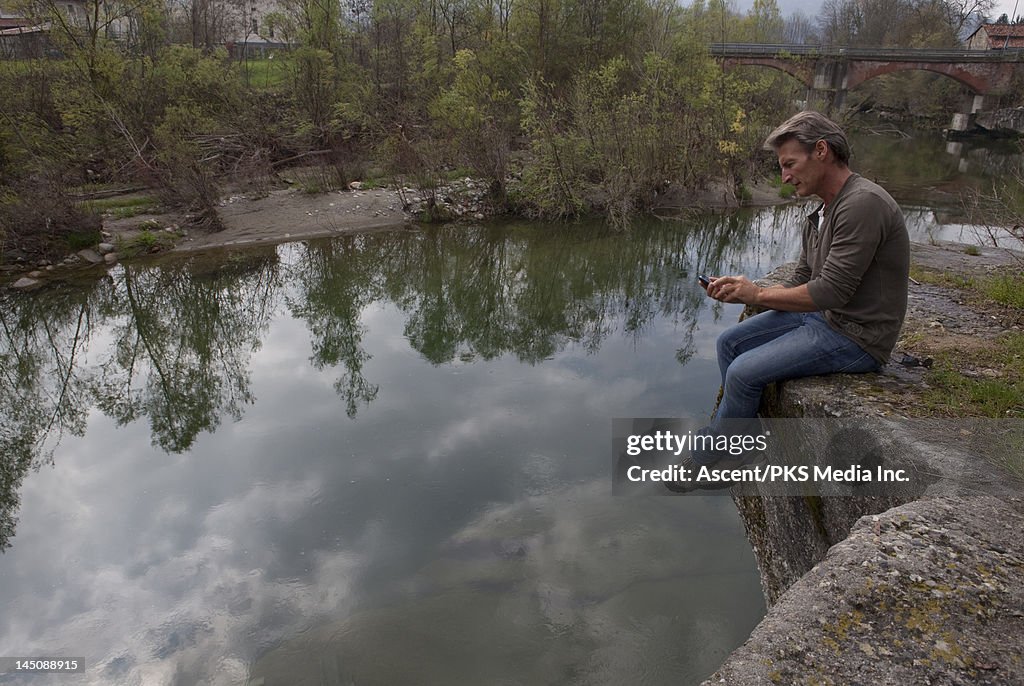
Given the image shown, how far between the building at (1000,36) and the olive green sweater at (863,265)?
→ 160ft

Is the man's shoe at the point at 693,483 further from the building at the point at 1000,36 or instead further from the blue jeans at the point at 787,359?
the building at the point at 1000,36

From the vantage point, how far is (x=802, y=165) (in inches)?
131

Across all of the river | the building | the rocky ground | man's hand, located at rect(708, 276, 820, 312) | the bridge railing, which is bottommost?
the river

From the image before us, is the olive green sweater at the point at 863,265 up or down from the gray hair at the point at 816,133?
down

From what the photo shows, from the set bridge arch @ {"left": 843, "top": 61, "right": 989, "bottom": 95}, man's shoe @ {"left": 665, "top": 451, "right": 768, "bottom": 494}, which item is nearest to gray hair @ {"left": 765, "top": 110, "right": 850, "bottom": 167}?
man's shoe @ {"left": 665, "top": 451, "right": 768, "bottom": 494}

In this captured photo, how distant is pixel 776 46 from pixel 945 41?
15.1 m

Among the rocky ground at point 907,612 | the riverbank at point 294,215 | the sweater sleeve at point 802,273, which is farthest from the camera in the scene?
the riverbank at point 294,215

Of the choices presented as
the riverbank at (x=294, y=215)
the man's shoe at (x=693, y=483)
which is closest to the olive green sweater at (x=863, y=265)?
the man's shoe at (x=693, y=483)

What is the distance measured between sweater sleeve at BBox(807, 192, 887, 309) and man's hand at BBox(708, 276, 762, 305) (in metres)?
0.26

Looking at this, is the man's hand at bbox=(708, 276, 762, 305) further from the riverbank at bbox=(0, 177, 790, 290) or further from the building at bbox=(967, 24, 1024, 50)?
the building at bbox=(967, 24, 1024, 50)

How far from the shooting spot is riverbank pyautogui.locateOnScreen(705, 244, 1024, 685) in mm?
2092

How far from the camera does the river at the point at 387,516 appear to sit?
368 centimetres

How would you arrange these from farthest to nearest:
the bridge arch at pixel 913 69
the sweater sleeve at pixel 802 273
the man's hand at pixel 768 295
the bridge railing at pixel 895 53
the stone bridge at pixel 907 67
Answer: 1. the bridge arch at pixel 913 69
2. the stone bridge at pixel 907 67
3. the bridge railing at pixel 895 53
4. the sweater sleeve at pixel 802 273
5. the man's hand at pixel 768 295

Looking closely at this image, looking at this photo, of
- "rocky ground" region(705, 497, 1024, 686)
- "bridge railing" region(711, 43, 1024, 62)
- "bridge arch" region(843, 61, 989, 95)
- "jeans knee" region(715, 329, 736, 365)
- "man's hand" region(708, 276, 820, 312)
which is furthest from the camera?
"bridge arch" region(843, 61, 989, 95)
